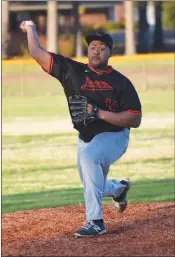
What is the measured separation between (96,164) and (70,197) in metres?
4.39

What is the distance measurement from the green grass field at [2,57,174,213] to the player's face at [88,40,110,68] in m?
3.38

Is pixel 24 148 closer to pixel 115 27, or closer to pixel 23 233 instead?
pixel 23 233

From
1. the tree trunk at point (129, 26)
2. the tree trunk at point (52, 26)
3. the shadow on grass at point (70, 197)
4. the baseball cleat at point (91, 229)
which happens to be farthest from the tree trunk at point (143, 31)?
the baseball cleat at point (91, 229)

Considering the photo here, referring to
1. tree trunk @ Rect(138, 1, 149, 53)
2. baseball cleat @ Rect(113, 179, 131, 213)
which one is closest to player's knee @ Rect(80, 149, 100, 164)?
baseball cleat @ Rect(113, 179, 131, 213)

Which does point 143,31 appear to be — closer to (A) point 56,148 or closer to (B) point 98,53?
(A) point 56,148

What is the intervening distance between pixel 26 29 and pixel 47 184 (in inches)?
282

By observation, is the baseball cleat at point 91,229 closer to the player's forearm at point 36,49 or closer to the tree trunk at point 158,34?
the player's forearm at point 36,49

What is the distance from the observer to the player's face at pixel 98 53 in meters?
6.80

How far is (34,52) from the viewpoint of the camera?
22.1 ft

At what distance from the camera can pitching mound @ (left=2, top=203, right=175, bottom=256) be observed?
611cm

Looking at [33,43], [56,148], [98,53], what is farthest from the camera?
[56,148]

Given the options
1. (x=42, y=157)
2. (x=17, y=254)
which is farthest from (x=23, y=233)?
(x=42, y=157)

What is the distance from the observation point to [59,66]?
6836 millimetres

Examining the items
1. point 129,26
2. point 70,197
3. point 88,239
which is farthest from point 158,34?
point 88,239
